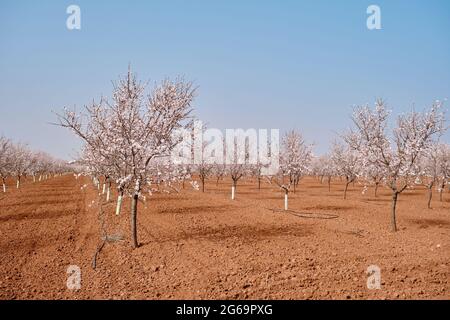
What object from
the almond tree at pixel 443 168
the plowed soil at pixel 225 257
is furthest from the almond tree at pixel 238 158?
the almond tree at pixel 443 168

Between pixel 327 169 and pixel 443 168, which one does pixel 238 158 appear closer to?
pixel 443 168

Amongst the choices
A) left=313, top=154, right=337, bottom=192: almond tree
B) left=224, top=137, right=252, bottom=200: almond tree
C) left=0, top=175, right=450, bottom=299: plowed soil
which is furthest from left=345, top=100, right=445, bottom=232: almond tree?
left=313, top=154, right=337, bottom=192: almond tree

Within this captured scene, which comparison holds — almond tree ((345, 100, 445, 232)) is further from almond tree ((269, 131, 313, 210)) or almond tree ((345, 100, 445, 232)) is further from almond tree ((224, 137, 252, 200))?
almond tree ((224, 137, 252, 200))

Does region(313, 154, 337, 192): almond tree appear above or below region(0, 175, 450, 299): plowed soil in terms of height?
above

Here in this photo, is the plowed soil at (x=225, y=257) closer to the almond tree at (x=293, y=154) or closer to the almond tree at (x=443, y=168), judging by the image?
the almond tree at (x=293, y=154)

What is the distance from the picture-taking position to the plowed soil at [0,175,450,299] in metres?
9.90

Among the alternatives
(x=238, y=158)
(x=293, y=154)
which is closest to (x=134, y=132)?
(x=293, y=154)

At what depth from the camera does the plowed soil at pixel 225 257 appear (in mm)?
9898

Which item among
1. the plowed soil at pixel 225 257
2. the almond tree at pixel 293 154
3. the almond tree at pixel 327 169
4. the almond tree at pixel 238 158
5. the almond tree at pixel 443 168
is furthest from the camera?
the almond tree at pixel 327 169
